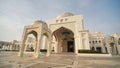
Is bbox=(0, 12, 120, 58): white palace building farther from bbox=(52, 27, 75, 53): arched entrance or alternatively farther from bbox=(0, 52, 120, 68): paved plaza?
bbox=(0, 52, 120, 68): paved plaza

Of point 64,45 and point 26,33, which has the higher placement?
point 26,33

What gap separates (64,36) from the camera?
2620cm

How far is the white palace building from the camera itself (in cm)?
1265

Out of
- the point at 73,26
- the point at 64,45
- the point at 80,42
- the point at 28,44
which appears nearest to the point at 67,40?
the point at 64,45

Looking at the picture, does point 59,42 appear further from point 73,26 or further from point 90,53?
point 90,53

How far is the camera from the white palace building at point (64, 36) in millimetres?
12655

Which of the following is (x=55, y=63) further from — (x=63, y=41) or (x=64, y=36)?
(x=63, y=41)

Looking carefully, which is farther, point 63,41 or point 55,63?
point 63,41

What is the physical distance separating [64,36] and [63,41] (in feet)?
7.64

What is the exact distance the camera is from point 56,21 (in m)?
22.1

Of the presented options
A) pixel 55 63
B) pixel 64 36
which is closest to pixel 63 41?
pixel 64 36

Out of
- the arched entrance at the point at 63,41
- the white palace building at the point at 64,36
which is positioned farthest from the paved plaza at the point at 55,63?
the arched entrance at the point at 63,41

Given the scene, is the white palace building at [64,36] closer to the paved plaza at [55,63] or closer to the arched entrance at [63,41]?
the arched entrance at [63,41]

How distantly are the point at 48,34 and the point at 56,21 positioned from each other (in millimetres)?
8697
